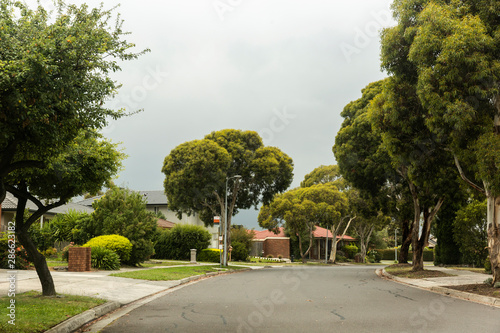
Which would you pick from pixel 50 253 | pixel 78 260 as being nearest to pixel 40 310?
pixel 78 260

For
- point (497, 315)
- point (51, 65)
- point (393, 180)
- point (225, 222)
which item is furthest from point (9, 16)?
point (225, 222)

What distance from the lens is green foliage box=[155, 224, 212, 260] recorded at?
42.2 metres

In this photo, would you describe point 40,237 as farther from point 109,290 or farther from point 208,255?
point 208,255

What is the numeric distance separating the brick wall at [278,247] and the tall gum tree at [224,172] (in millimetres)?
24976

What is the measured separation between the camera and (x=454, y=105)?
546 inches

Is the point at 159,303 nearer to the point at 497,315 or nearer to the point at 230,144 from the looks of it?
the point at 497,315

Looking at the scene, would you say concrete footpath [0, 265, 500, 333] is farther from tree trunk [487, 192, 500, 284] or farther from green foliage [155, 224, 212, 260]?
green foliage [155, 224, 212, 260]

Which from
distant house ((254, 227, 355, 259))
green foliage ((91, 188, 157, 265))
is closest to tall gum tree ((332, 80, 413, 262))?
green foliage ((91, 188, 157, 265))

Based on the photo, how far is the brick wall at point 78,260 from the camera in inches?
810

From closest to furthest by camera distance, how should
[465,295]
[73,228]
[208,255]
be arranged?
1. [465,295]
2. [73,228]
3. [208,255]

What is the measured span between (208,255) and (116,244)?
17260 millimetres

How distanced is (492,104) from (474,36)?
2.87 m

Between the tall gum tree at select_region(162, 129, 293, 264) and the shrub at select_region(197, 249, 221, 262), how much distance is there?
4.16 m

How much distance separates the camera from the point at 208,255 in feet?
134
